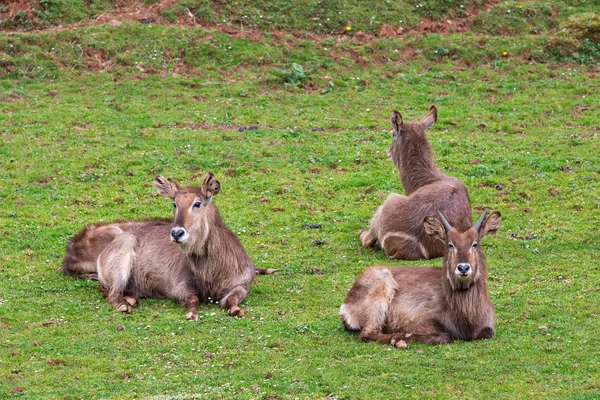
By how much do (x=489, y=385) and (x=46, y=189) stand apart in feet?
38.0

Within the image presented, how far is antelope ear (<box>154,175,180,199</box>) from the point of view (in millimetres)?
13328

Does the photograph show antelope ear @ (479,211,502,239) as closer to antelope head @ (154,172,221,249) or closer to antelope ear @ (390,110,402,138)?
antelope head @ (154,172,221,249)

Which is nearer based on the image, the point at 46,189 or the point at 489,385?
the point at 489,385

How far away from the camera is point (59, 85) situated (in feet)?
79.4

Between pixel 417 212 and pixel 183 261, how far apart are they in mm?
3898

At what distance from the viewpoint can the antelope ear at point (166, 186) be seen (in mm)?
13328

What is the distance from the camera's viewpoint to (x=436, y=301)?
1145cm

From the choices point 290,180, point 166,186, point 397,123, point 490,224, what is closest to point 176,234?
point 166,186

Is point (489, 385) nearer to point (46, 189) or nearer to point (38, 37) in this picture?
point (46, 189)

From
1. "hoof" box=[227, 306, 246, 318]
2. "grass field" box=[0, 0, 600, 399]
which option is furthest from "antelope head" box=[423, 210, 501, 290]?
"hoof" box=[227, 306, 246, 318]

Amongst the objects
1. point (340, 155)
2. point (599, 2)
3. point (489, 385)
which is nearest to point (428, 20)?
point (599, 2)

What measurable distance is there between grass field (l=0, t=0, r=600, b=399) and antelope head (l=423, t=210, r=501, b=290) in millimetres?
728

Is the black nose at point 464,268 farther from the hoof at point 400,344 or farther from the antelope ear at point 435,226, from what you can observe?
the hoof at point 400,344

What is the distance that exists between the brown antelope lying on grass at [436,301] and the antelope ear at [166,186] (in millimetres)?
3023
